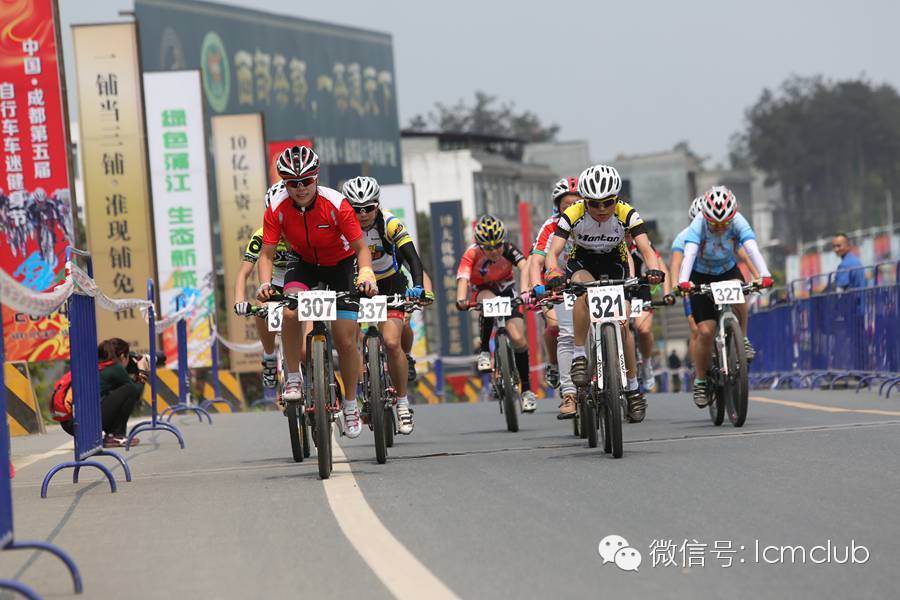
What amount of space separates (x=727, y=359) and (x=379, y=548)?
23.3 feet

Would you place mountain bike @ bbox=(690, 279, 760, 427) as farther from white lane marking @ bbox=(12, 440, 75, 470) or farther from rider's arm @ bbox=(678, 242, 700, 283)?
white lane marking @ bbox=(12, 440, 75, 470)

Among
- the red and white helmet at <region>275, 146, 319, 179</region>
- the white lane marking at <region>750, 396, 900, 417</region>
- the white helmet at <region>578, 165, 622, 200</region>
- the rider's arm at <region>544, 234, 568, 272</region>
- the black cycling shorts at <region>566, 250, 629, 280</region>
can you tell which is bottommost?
the white lane marking at <region>750, 396, 900, 417</region>

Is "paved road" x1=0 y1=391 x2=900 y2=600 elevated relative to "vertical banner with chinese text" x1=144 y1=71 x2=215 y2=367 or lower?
lower

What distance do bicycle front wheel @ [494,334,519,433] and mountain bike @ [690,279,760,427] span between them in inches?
73.3

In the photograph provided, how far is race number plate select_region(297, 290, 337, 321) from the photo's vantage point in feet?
35.0

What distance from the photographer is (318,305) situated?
1071 centimetres

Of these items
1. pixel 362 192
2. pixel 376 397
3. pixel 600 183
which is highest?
pixel 362 192

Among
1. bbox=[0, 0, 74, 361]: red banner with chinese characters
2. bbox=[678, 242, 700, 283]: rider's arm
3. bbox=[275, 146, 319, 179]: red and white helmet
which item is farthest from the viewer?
bbox=[0, 0, 74, 361]: red banner with chinese characters

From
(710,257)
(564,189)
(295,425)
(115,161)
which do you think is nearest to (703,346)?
(710,257)

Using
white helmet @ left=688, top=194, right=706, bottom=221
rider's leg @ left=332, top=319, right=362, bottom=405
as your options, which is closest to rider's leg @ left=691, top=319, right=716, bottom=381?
white helmet @ left=688, top=194, right=706, bottom=221

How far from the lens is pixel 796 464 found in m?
10.1

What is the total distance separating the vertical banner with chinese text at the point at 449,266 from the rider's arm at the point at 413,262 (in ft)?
153

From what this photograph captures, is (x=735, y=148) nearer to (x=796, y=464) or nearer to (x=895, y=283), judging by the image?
(x=895, y=283)

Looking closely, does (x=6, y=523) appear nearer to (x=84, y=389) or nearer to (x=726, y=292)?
(x=84, y=389)
